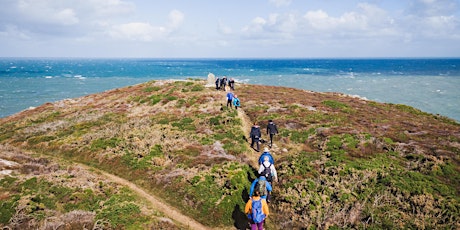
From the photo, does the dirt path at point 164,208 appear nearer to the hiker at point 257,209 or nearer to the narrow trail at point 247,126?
the hiker at point 257,209

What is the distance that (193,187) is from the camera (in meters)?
17.9

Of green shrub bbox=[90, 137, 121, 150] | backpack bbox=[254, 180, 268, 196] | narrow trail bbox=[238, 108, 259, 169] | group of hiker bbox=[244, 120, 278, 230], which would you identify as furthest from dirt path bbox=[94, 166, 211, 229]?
narrow trail bbox=[238, 108, 259, 169]

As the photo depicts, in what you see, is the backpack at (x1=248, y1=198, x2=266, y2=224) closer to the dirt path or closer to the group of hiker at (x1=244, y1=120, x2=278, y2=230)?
the group of hiker at (x1=244, y1=120, x2=278, y2=230)

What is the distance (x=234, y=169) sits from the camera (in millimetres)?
19281

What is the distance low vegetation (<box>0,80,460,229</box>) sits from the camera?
14.5 metres

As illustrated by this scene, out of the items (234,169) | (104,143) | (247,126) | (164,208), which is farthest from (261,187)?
(104,143)

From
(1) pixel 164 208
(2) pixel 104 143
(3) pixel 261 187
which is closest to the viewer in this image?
(3) pixel 261 187

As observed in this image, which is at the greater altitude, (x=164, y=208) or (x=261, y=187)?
(x=261, y=187)

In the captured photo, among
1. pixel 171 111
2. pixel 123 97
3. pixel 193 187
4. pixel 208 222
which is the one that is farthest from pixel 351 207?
pixel 123 97

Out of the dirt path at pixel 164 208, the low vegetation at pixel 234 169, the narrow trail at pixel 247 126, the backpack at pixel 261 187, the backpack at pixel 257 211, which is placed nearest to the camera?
the backpack at pixel 257 211

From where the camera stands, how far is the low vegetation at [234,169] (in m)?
14.5

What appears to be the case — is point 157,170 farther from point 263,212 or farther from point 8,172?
point 263,212

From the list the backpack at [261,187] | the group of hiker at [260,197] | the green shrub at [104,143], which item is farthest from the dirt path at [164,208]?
the green shrub at [104,143]

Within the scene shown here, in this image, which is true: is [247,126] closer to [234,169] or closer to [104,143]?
[234,169]
